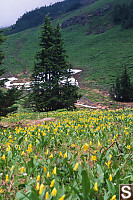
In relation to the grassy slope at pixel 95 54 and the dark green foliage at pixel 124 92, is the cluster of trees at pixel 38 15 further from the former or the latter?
the dark green foliage at pixel 124 92

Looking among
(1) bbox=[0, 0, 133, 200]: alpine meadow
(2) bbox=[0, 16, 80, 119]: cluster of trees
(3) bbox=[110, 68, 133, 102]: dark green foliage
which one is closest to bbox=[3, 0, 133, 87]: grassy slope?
(1) bbox=[0, 0, 133, 200]: alpine meadow

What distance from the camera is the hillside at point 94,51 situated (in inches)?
1347

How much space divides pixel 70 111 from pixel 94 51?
136 ft

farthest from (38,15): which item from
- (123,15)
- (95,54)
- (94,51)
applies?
(95,54)

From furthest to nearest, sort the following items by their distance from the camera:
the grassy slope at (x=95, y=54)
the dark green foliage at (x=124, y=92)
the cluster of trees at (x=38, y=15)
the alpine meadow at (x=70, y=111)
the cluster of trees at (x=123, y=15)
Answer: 1. the cluster of trees at (x=38, y=15)
2. the cluster of trees at (x=123, y=15)
3. the grassy slope at (x=95, y=54)
4. the dark green foliage at (x=124, y=92)
5. the alpine meadow at (x=70, y=111)

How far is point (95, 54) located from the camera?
152ft

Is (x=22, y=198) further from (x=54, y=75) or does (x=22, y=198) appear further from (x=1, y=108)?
(x=54, y=75)

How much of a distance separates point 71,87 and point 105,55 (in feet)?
104

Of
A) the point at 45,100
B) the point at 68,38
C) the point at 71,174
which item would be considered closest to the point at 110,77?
the point at 45,100

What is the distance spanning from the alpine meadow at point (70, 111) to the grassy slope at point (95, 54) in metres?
0.24

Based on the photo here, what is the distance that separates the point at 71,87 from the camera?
1675cm

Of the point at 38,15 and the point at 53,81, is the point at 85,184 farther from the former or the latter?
the point at 38,15

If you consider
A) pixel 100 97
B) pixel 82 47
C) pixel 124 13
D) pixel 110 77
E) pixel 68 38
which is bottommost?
pixel 100 97

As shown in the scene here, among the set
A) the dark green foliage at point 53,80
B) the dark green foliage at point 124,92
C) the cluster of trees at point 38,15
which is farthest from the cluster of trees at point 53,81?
the cluster of trees at point 38,15
